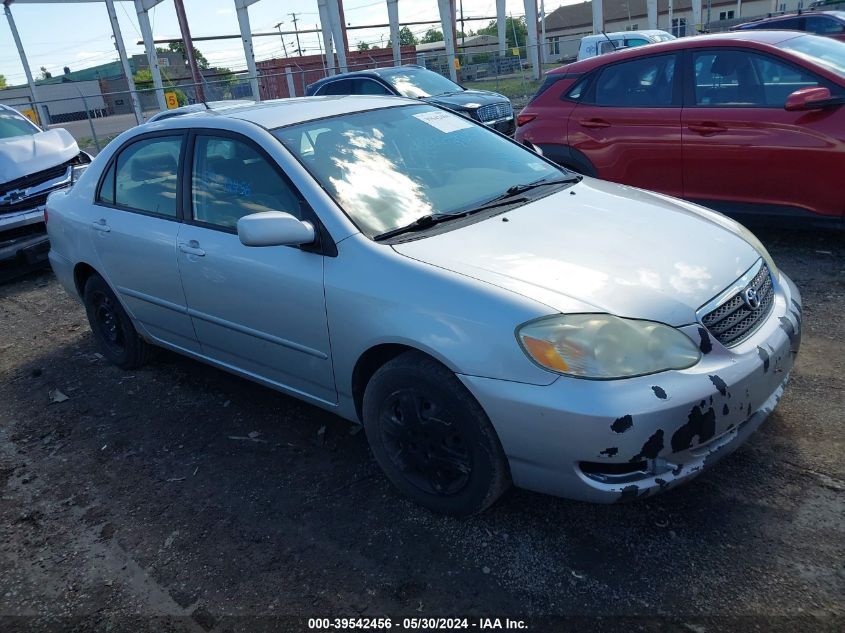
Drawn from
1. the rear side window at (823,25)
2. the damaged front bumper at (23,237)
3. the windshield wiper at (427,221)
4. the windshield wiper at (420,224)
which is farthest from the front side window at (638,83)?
the rear side window at (823,25)

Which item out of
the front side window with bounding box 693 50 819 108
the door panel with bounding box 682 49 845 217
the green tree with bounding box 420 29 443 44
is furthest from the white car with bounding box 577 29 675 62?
the green tree with bounding box 420 29 443 44

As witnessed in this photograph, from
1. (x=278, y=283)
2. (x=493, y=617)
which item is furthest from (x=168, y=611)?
(x=278, y=283)

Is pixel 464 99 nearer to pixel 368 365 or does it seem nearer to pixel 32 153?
pixel 32 153

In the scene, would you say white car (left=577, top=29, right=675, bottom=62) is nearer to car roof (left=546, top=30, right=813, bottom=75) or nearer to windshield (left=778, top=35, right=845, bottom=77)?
car roof (left=546, top=30, right=813, bottom=75)

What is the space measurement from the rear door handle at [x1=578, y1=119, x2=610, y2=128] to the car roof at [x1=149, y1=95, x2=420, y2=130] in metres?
2.61

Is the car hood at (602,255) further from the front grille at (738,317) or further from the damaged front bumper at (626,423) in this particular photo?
the damaged front bumper at (626,423)

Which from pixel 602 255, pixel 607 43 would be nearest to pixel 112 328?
pixel 602 255

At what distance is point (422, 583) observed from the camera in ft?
8.16

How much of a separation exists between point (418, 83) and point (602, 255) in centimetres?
1039

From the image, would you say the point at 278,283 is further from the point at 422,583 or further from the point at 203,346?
the point at 422,583

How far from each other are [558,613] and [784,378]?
4.44 ft

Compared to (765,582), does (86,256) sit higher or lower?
higher

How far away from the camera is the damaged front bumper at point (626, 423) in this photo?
227 cm

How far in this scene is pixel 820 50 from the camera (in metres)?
5.40
